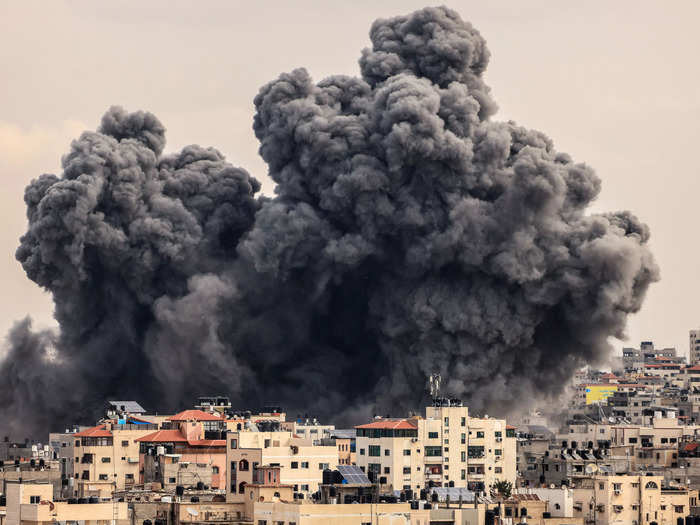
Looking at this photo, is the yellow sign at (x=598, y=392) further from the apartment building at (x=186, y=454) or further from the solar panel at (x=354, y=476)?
the solar panel at (x=354, y=476)

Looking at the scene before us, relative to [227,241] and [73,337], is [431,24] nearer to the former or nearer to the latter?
[227,241]

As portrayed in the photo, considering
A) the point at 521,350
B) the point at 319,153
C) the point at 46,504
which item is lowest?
the point at 46,504

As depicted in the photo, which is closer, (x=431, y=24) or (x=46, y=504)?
(x=46, y=504)

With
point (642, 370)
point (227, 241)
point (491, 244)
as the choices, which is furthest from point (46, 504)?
point (642, 370)

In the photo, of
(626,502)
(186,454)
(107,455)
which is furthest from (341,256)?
(626,502)

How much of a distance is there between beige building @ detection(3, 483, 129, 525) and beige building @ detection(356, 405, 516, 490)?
23.5 m

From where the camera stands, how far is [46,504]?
58438mm

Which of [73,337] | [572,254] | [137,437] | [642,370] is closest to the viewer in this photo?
[137,437]

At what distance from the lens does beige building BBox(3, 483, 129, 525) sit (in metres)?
58.2

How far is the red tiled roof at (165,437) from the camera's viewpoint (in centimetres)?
8519

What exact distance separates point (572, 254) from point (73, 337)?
84.4ft

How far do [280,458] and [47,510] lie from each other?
19.8 metres

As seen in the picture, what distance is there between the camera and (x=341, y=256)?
111812 mm

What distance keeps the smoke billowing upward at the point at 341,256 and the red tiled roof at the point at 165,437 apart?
2140 cm
